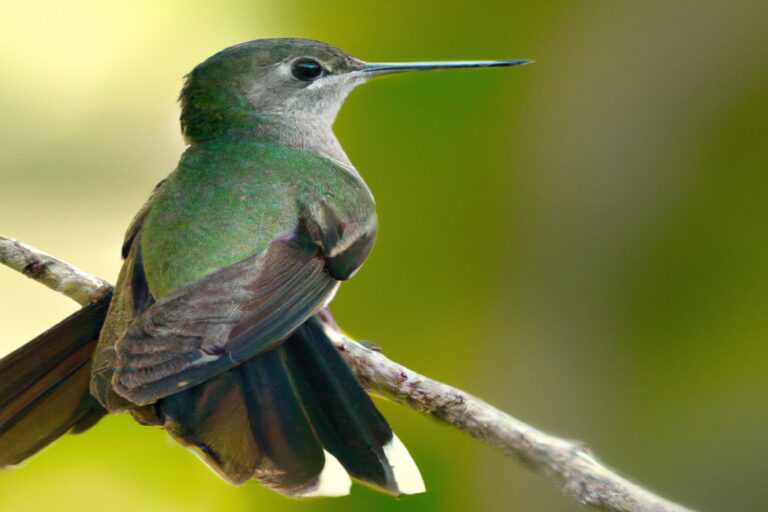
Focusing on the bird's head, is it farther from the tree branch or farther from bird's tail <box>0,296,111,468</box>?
bird's tail <box>0,296,111,468</box>

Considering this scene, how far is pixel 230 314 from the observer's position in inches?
94.0

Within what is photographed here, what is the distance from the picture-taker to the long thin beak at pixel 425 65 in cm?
299

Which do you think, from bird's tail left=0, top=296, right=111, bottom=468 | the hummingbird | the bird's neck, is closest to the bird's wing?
the hummingbird

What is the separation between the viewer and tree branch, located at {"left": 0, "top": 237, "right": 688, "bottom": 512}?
2.13m

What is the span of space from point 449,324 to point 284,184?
26.9 inches

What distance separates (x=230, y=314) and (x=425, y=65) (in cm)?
107

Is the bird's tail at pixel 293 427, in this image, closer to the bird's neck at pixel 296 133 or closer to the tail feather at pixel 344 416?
the tail feather at pixel 344 416

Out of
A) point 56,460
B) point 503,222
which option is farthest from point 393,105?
point 56,460

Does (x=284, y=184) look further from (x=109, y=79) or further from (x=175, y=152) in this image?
(x=109, y=79)

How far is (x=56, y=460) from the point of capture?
3393mm

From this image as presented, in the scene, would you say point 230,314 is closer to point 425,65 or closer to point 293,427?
point 293,427

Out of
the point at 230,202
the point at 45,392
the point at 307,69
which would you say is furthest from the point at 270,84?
the point at 45,392

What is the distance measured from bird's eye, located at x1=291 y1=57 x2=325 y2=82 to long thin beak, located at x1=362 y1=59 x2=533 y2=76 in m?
0.14

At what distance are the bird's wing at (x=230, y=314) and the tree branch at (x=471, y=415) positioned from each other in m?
0.20
